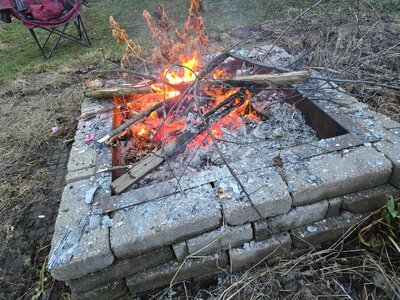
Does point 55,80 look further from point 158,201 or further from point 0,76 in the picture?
point 158,201

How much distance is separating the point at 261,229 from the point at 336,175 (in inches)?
26.1

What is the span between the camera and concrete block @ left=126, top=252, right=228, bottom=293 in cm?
222

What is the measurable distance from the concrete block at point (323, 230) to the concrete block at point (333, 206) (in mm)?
49

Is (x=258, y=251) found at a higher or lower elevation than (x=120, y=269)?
lower

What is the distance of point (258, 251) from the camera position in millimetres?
2314

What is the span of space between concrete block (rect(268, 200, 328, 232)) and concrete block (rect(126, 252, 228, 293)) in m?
0.44

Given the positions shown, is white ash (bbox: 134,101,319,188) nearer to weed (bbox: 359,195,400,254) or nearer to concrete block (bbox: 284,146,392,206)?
concrete block (bbox: 284,146,392,206)

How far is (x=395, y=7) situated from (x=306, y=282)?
6765 mm

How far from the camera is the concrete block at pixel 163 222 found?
204 centimetres

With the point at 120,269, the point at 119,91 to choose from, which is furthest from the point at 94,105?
the point at 120,269

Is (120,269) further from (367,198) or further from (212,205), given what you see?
(367,198)

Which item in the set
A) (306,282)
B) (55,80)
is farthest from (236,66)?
(55,80)

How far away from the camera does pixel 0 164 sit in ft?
12.4

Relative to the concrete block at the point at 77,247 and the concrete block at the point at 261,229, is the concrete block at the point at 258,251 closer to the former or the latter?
the concrete block at the point at 261,229
